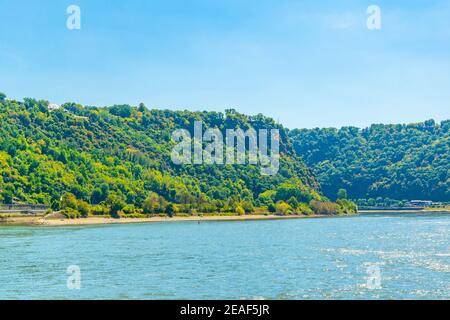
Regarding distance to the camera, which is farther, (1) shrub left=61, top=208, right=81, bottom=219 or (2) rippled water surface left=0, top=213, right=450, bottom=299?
(1) shrub left=61, top=208, right=81, bottom=219

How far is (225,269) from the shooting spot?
67.4 m

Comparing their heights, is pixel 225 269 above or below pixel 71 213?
below

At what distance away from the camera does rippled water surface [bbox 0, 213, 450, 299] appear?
51.7 m

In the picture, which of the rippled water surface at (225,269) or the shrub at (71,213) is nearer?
the rippled water surface at (225,269)

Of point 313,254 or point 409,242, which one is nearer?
point 313,254

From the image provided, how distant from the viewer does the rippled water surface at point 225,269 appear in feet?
169

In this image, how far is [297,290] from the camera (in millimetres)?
52875
